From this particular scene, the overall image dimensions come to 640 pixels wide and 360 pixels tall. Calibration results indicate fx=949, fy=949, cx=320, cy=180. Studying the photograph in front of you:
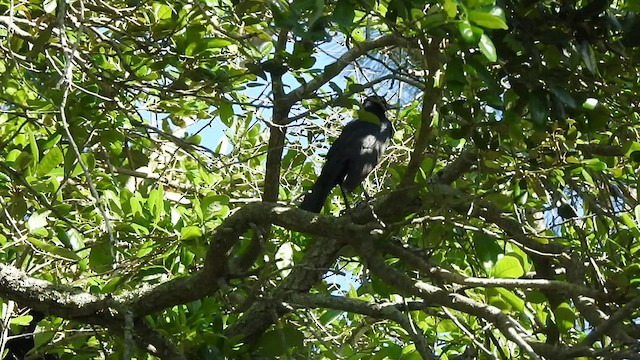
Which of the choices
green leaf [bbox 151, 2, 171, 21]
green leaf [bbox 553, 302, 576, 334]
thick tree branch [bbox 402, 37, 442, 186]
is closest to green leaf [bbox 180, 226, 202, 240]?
green leaf [bbox 151, 2, 171, 21]

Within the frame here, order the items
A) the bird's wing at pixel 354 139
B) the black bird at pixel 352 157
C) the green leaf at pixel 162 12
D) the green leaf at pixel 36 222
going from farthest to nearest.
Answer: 1. the bird's wing at pixel 354 139
2. the black bird at pixel 352 157
3. the green leaf at pixel 162 12
4. the green leaf at pixel 36 222

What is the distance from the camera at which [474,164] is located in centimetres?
322

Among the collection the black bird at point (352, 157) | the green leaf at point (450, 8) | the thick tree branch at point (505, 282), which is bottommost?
the thick tree branch at point (505, 282)

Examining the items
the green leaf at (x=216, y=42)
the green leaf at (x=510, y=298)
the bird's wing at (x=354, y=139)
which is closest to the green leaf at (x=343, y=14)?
the green leaf at (x=510, y=298)

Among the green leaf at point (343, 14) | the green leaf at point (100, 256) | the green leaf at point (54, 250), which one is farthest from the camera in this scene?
the green leaf at point (100, 256)

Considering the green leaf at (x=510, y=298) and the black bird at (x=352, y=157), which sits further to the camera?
the black bird at (x=352, y=157)

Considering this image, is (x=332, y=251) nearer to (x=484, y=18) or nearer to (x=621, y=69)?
(x=621, y=69)

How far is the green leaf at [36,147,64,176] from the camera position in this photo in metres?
3.55

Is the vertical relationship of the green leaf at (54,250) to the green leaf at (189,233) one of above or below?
below

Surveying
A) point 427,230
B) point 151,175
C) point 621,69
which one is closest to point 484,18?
point 621,69

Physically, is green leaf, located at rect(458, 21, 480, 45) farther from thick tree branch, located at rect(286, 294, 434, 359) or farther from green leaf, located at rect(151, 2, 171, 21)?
green leaf, located at rect(151, 2, 171, 21)

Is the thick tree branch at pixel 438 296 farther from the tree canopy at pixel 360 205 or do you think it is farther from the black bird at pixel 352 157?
the black bird at pixel 352 157

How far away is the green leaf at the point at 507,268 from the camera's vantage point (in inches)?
118

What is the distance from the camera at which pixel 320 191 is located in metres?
4.45
